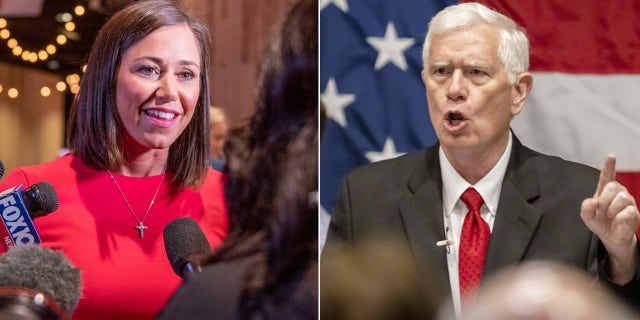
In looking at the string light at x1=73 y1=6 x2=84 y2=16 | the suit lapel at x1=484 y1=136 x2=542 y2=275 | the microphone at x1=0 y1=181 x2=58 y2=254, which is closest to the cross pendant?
Result: the microphone at x1=0 y1=181 x2=58 y2=254

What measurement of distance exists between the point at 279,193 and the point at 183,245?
1.51 feet

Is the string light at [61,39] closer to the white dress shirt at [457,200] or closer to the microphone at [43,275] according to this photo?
the microphone at [43,275]

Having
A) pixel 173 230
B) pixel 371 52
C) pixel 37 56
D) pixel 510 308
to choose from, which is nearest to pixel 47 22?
pixel 37 56

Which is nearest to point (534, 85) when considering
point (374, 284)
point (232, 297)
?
point (374, 284)

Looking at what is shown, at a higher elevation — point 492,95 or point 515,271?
point 492,95

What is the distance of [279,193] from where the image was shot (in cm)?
321

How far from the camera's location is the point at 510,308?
1077mm

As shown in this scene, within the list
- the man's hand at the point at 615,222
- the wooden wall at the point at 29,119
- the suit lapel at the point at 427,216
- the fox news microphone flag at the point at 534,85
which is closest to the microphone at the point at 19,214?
the wooden wall at the point at 29,119

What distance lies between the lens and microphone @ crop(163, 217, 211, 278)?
2.90 meters

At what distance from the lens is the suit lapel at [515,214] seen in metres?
2.98

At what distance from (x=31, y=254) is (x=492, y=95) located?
169 cm

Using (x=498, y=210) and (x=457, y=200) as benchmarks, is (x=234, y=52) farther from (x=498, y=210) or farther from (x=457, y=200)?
(x=498, y=210)

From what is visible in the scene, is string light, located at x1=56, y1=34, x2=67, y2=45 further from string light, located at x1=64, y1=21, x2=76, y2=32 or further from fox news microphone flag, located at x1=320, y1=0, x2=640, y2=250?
fox news microphone flag, located at x1=320, y1=0, x2=640, y2=250

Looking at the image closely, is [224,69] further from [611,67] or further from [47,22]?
[611,67]
